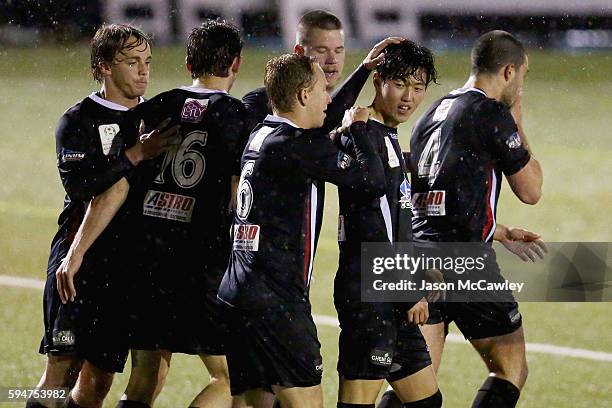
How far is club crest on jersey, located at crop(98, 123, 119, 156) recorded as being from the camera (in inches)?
227

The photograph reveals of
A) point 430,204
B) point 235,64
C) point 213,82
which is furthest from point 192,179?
point 430,204

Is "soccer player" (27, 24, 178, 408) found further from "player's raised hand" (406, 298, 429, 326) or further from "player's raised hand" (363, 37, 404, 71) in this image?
"player's raised hand" (406, 298, 429, 326)

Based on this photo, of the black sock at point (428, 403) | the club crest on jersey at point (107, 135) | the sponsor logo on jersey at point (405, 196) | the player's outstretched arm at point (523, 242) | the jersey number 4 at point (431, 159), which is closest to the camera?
the sponsor logo on jersey at point (405, 196)

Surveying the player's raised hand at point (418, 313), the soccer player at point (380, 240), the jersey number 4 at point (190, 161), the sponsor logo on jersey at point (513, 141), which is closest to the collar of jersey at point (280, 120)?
the soccer player at point (380, 240)

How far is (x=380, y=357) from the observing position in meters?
5.33

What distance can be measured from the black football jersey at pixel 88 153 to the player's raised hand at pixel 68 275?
19cm

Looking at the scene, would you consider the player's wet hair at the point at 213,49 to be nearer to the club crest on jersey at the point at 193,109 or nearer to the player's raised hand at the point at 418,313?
the club crest on jersey at the point at 193,109

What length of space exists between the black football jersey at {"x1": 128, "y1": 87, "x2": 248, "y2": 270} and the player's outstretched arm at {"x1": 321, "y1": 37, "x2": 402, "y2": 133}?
426mm

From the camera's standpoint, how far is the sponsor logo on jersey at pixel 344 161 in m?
5.02

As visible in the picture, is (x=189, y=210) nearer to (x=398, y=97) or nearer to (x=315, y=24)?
(x=398, y=97)

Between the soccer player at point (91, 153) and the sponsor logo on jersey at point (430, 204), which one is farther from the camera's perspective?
the sponsor logo on jersey at point (430, 204)

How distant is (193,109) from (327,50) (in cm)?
117

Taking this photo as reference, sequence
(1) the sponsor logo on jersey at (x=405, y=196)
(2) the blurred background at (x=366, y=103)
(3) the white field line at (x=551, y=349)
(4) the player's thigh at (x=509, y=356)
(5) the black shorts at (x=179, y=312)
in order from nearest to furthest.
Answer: (1) the sponsor logo on jersey at (x=405, y=196) → (5) the black shorts at (x=179, y=312) → (4) the player's thigh at (x=509, y=356) → (2) the blurred background at (x=366, y=103) → (3) the white field line at (x=551, y=349)

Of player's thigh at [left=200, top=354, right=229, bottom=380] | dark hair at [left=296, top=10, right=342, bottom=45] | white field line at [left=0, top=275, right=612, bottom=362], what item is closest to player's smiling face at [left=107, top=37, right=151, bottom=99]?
dark hair at [left=296, top=10, right=342, bottom=45]
